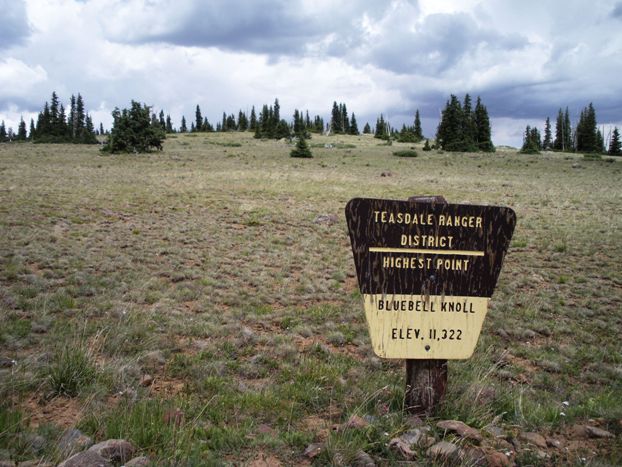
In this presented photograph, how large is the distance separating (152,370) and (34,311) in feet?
9.81

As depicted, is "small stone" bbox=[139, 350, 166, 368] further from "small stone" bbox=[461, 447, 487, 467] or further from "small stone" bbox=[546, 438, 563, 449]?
"small stone" bbox=[546, 438, 563, 449]

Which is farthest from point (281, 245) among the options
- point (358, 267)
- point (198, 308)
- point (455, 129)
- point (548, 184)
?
point (455, 129)

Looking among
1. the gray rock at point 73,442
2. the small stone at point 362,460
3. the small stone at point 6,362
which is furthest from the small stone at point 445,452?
the small stone at point 6,362

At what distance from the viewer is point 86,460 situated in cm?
302

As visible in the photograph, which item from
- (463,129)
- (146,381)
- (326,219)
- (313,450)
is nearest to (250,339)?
(146,381)

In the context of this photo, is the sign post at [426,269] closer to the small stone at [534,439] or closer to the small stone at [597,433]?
the small stone at [534,439]

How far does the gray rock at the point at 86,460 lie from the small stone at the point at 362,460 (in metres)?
1.70

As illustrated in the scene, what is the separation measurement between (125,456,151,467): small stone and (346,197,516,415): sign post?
1.97 metres

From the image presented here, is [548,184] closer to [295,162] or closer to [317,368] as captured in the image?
[295,162]

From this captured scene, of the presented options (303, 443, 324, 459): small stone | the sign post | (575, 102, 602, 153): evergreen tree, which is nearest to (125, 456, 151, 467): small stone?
(303, 443, 324, 459): small stone

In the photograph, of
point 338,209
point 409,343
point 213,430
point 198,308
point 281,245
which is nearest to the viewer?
point 213,430

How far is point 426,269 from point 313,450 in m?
1.75

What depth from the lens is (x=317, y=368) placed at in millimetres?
5691

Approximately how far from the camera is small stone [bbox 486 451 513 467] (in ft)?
11.1
